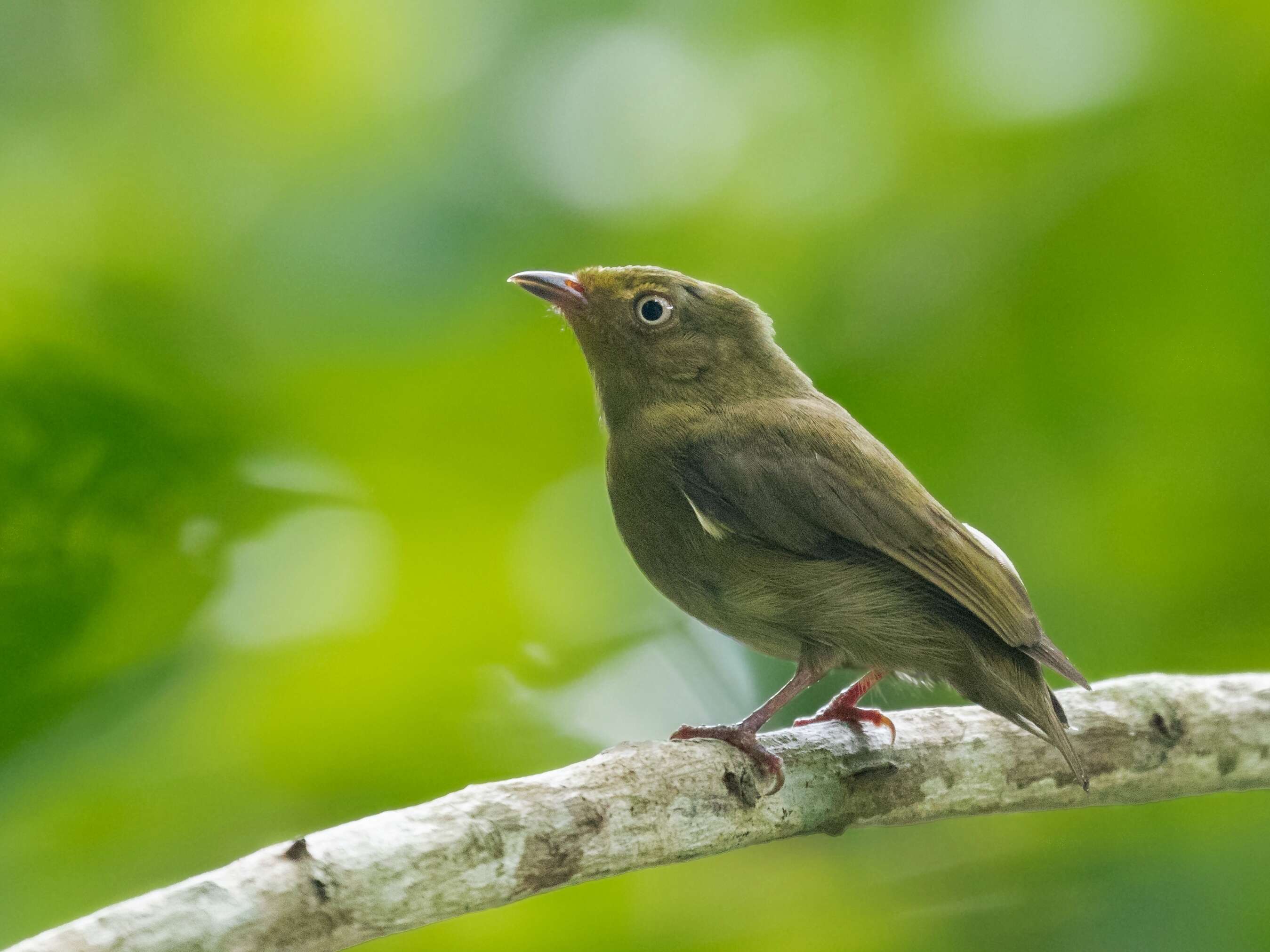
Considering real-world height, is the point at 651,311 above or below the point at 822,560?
above

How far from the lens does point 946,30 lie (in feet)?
16.9

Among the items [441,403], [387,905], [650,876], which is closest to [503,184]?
[441,403]

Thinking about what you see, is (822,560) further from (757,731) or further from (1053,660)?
(1053,660)

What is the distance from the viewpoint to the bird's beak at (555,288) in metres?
3.69

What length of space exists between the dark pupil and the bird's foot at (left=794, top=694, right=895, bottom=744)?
1.24 m

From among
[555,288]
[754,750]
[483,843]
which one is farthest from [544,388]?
[483,843]

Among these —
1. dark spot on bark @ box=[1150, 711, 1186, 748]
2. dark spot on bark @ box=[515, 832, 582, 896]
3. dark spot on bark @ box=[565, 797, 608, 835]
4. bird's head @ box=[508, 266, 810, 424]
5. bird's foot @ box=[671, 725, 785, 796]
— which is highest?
bird's head @ box=[508, 266, 810, 424]

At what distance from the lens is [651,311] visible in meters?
3.71

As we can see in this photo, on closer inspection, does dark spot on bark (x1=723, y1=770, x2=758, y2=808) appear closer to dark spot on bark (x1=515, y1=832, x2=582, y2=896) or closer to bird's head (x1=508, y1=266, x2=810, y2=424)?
dark spot on bark (x1=515, y1=832, x2=582, y2=896)

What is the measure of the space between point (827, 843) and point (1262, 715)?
147 centimetres

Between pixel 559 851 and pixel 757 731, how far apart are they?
0.95m

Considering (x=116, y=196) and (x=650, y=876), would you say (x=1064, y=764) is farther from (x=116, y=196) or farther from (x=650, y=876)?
(x=116, y=196)

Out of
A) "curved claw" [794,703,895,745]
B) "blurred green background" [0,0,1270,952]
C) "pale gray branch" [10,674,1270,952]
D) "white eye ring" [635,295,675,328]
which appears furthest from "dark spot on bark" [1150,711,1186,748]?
"white eye ring" [635,295,675,328]

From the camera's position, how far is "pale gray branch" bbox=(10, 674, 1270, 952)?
1.96 meters
